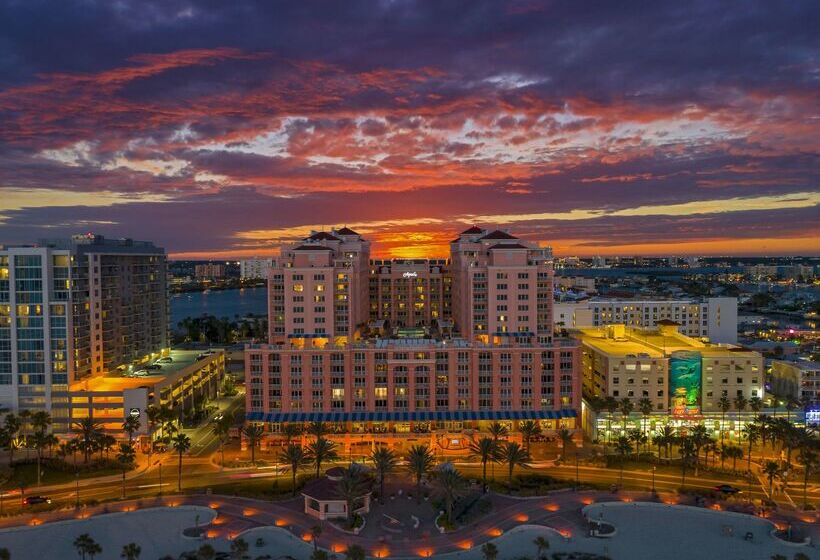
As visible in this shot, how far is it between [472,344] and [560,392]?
16.3 meters

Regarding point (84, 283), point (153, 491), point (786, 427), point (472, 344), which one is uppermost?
point (84, 283)

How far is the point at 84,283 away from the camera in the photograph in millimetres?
104562

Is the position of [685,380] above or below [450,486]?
above

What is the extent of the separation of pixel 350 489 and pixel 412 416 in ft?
106

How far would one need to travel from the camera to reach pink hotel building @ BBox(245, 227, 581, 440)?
3812 inches

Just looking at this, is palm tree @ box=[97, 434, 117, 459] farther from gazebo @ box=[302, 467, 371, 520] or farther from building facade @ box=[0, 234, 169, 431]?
gazebo @ box=[302, 467, 371, 520]

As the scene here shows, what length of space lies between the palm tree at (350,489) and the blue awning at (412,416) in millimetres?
27131

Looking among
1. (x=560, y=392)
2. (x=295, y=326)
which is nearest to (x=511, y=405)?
(x=560, y=392)

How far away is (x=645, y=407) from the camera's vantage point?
90.9 m

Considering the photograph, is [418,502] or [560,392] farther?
[560,392]

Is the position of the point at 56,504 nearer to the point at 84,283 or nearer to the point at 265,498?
the point at 265,498

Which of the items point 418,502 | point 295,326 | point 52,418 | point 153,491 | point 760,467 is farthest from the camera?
point 295,326

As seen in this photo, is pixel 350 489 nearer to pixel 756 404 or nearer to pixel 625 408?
pixel 625 408

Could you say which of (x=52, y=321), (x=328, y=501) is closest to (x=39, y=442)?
(x=52, y=321)
